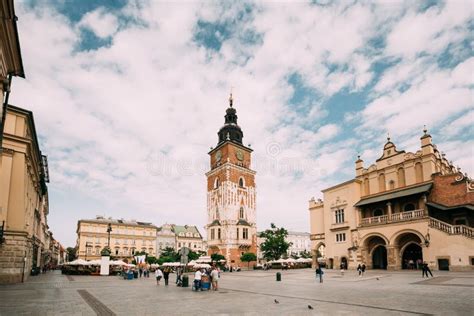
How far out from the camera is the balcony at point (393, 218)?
3422 centimetres

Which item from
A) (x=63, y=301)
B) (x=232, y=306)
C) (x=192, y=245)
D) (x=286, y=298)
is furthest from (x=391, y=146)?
(x=192, y=245)

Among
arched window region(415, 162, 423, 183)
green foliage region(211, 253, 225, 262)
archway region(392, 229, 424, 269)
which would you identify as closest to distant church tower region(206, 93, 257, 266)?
green foliage region(211, 253, 225, 262)

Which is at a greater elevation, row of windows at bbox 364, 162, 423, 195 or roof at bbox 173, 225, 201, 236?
row of windows at bbox 364, 162, 423, 195

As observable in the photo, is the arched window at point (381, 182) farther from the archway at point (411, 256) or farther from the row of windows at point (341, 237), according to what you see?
the row of windows at point (341, 237)

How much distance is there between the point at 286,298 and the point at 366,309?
453 cm

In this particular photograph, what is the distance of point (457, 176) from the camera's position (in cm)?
3341

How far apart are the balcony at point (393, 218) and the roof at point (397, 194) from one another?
1922 millimetres

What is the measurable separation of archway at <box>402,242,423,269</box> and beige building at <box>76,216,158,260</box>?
247ft

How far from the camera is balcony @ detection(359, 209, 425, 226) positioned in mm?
34219

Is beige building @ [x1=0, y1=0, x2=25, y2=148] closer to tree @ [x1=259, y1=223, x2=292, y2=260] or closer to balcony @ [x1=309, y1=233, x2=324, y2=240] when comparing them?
balcony @ [x1=309, y1=233, x2=324, y2=240]

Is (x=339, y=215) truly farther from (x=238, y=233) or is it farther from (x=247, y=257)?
(x=238, y=233)

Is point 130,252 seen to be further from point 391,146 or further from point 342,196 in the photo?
point 391,146

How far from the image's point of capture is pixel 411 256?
124ft

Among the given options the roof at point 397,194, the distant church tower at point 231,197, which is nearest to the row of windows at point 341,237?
the roof at point 397,194
